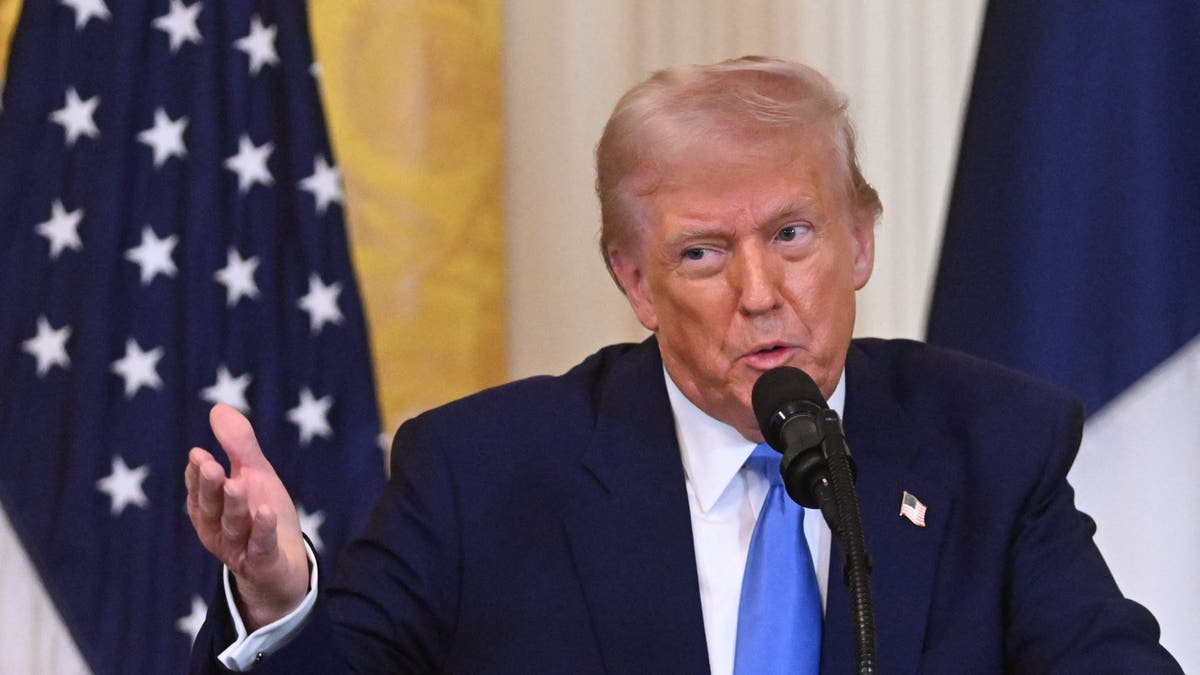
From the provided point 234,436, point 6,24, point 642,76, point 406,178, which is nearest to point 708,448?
point 234,436

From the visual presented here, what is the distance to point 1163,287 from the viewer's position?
298 centimetres

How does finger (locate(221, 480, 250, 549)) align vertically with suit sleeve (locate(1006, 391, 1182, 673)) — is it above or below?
above

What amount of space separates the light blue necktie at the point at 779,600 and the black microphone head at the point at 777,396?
0.50m

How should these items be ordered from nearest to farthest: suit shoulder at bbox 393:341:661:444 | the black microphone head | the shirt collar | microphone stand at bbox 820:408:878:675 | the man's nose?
microphone stand at bbox 820:408:878:675 < the black microphone head < the man's nose < the shirt collar < suit shoulder at bbox 393:341:661:444

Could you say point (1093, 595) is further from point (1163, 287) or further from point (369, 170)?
point (369, 170)

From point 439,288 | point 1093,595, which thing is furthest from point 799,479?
point 439,288

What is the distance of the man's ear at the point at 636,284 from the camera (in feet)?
7.39

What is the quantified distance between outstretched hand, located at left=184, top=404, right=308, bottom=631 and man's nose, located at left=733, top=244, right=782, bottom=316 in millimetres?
684

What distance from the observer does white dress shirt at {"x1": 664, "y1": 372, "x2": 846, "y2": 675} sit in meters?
2.04

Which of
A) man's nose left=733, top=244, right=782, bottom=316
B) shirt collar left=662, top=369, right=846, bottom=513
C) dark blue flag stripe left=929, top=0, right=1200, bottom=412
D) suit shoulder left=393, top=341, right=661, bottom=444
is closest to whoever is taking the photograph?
man's nose left=733, top=244, right=782, bottom=316

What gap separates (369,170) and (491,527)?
47.6 inches

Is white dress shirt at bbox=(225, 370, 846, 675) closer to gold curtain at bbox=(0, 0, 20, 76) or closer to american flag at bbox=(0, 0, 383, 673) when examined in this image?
Result: american flag at bbox=(0, 0, 383, 673)

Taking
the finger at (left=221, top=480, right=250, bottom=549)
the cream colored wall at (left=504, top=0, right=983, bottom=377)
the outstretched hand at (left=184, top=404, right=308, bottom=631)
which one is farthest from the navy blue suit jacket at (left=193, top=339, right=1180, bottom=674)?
the cream colored wall at (left=504, top=0, right=983, bottom=377)

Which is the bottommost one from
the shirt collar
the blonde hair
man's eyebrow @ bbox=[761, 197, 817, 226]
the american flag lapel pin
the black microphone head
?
the american flag lapel pin
